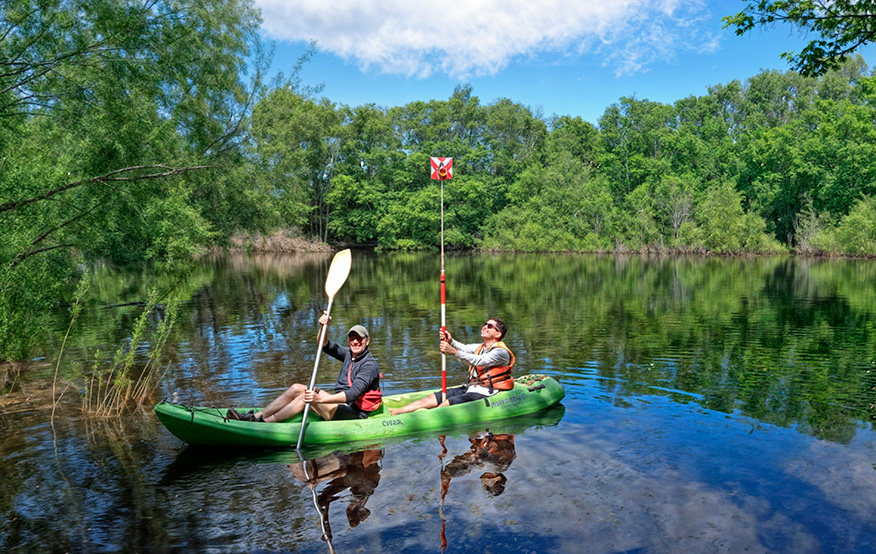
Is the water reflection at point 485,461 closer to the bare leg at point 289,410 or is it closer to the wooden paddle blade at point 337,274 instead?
the bare leg at point 289,410

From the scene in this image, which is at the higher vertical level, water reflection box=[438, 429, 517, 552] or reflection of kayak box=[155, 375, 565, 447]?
reflection of kayak box=[155, 375, 565, 447]

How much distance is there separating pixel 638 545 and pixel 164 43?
393 inches

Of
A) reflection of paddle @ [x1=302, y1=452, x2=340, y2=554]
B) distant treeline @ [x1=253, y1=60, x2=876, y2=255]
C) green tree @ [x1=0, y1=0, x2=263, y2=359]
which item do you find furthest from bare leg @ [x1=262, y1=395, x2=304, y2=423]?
distant treeline @ [x1=253, y1=60, x2=876, y2=255]

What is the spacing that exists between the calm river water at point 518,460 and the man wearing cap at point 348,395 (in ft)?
1.88

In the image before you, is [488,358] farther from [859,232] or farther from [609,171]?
[609,171]

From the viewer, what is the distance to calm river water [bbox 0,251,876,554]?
17.6 ft

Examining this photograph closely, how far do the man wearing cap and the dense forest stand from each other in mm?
4637

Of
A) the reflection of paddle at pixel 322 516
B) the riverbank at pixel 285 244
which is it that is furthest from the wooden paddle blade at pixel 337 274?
the riverbank at pixel 285 244

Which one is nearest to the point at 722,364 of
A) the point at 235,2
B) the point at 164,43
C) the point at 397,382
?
the point at 397,382

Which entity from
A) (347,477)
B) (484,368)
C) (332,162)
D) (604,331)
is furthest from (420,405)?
(332,162)

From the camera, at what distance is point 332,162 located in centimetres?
6222

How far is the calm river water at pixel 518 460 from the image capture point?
5.38 m

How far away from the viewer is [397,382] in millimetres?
10688

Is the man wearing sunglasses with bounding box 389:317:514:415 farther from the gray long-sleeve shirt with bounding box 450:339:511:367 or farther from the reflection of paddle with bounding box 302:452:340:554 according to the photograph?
the reflection of paddle with bounding box 302:452:340:554
